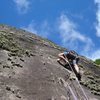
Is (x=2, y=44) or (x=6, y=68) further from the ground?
(x=2, y=44)

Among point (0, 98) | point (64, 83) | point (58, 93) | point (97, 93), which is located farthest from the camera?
point (97, 93)

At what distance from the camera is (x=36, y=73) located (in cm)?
2625

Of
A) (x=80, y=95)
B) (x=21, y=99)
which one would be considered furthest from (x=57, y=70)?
(x=21, y=99)

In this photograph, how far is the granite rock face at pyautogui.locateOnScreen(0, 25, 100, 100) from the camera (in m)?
23.5

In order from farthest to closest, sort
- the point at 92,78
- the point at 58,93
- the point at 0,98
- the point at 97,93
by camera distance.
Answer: the point at 92,78, the point at 97,93, the point at 58,93, the point at 0,98

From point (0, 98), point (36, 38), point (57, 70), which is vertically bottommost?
point (0, 98)

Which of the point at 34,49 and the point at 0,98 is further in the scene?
the point at 34,49

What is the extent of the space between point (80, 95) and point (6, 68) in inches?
198

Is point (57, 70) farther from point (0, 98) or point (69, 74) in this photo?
point (0, 98)

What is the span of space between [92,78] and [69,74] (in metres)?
3.57

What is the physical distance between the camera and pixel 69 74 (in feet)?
92.7

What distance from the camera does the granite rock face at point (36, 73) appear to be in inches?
924

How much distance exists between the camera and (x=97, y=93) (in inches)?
1104

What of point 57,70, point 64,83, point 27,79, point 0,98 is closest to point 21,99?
point 0,98
